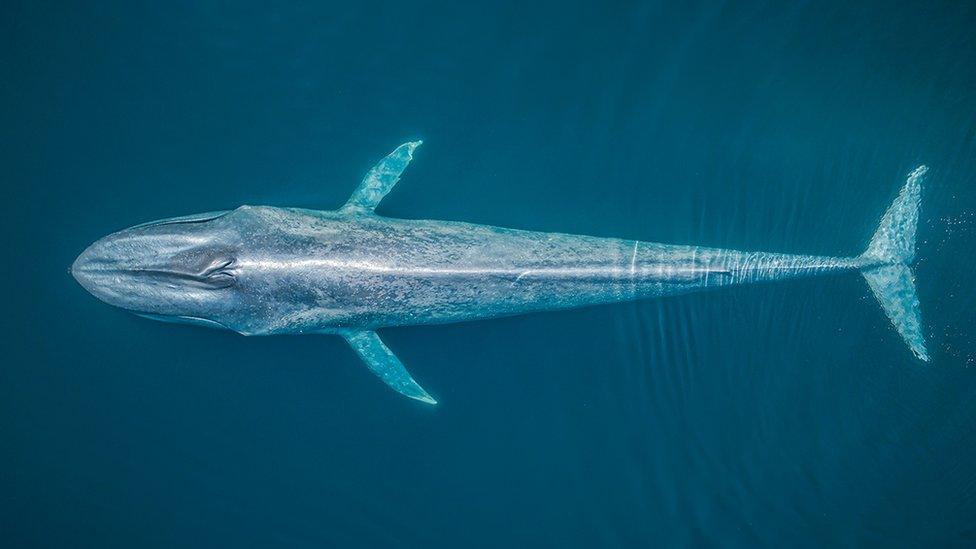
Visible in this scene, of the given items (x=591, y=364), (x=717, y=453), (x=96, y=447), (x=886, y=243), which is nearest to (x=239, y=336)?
(x=96, y=447)

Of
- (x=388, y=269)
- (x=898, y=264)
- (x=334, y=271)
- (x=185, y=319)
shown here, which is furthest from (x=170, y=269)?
(x=898, y=264)

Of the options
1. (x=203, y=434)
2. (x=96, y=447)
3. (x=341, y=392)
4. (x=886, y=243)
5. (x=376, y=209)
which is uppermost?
(x=886, y=243)

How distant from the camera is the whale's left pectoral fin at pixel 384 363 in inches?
307

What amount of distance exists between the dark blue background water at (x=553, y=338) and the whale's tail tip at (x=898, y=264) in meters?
0.23

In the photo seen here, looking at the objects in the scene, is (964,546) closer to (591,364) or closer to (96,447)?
(591,364)

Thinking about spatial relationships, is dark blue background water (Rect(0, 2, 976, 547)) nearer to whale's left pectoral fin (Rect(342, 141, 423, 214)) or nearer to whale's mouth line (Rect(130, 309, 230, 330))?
whale's left pectoral fin (Rect(342, 141, 423, 214))

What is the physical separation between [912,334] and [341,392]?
8.07m

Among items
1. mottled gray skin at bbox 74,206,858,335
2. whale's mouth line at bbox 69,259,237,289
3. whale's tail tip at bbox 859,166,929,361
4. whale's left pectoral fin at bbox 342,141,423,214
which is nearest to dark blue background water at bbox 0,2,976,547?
whale's tail tip at bbox 859,166,929,361

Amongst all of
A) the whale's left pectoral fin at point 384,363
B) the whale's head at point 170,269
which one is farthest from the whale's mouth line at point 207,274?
the whale's left pectoral fin at point 384,363

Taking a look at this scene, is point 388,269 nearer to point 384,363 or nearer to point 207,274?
point 384,363

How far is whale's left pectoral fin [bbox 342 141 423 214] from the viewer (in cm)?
799

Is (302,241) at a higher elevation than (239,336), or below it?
higher

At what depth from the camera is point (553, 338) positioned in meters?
8.64

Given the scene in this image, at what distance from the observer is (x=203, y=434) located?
336 inches
